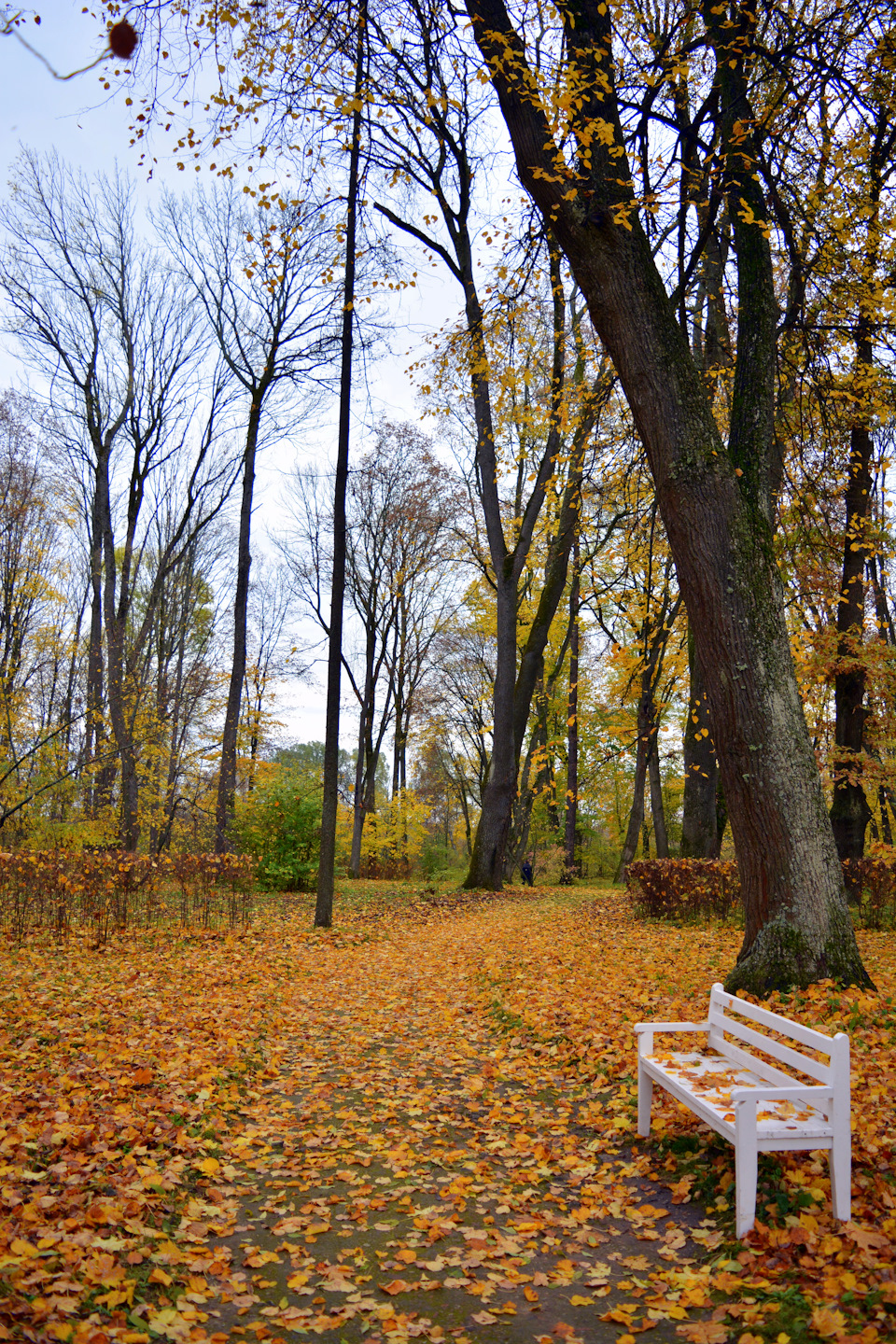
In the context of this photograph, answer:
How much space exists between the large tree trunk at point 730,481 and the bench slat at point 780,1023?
3.97 ft

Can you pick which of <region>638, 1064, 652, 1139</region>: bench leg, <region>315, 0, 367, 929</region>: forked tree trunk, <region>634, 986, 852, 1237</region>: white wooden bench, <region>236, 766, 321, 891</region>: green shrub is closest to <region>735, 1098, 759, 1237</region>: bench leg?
<region>634, 986, 852, 1237</region>: white wooden bench

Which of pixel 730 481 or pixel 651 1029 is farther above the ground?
pixel 730 481

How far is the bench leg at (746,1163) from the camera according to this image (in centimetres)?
297

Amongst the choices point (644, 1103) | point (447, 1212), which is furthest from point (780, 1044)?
point (447, 1212)

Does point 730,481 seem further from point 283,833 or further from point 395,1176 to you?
point 283,833

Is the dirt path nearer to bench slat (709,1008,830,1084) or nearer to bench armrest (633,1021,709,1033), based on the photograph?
bench armrest (633,1021,709,1033)

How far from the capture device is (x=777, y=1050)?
3.42 metres

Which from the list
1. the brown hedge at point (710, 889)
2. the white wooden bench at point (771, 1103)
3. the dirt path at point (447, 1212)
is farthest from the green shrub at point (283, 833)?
the white wooden bench at point (771, 1103)

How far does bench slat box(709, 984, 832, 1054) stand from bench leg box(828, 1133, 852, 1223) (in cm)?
31

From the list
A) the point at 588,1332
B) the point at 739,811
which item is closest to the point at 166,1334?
the point at 588,1332

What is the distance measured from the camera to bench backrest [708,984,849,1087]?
3025mm

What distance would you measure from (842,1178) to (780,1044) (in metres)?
0.58

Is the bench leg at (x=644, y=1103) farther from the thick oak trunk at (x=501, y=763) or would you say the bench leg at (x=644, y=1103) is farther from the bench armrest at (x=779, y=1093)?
the thick oak trunk at (x=501, y=763)

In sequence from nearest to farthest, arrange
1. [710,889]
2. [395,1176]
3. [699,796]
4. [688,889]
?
[395,1176], [710,889], [688,889], [699,796]
